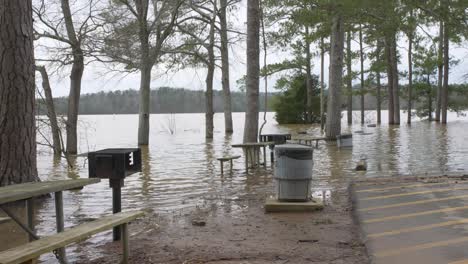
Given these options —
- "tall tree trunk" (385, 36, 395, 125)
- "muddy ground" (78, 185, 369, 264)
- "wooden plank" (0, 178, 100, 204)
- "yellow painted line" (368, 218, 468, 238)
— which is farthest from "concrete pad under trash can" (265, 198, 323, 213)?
"tall tree trunk" (385, 36, 395, 125)

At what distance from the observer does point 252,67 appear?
1496 centimetres

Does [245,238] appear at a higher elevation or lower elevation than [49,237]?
lower

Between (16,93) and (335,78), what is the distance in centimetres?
1648

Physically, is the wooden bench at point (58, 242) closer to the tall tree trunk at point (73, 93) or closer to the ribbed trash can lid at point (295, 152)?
the ribbed trash can lid at point (295, 152)

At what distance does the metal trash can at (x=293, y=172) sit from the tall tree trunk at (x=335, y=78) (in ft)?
50.1

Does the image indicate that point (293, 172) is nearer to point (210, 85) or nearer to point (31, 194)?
point (31, 194)

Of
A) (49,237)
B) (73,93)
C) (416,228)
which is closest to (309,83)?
(73,93)

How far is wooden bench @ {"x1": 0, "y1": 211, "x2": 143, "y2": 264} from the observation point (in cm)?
359

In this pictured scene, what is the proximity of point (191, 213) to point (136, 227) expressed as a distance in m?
1.00

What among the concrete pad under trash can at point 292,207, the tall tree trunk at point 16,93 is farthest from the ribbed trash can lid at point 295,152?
the tall tree trunk at point 16,93

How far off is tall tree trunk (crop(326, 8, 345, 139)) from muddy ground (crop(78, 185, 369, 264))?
14997 millimetres

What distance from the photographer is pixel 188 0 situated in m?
27.3

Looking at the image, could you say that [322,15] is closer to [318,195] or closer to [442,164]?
[442,164]

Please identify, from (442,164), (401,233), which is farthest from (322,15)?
(401,233)
